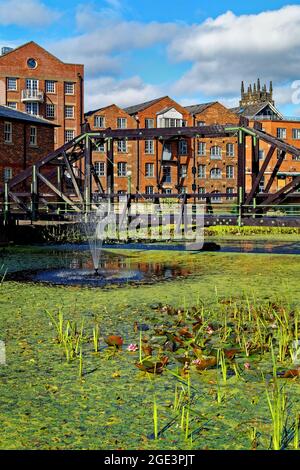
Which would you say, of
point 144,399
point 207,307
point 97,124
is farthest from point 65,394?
point 97,124

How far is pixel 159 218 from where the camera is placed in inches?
914

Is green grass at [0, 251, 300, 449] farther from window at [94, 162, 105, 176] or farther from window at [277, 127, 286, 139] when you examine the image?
window at [277, 127, 286, 139]

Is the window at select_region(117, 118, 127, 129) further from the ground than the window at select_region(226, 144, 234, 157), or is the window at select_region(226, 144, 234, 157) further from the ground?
the window at select_region(117, 118, 127, 129)

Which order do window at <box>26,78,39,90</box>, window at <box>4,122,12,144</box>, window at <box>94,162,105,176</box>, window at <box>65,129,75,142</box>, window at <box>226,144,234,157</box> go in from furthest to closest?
window at <box>226,144,234,157</box> < window at <box>65,129,75,142</box> < window at <box>94,162,105,176</box> < window at <box>26,78,39,90</box> < window at <box>4,122,12,144</box>

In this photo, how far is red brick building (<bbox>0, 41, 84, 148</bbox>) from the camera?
52562mm

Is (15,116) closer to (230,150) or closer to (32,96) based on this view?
(32,96)

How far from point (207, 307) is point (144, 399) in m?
3.06

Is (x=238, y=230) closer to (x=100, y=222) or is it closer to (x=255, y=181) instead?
(x=255, y=181)

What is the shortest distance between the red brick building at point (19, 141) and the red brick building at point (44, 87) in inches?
646

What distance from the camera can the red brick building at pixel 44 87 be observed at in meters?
52.6

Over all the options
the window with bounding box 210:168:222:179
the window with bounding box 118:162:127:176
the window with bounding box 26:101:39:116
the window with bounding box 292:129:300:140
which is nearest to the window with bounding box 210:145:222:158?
the window with bounding box 210:168:222:179

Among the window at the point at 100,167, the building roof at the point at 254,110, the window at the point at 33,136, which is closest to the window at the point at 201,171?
the building roof at the point at 254,110

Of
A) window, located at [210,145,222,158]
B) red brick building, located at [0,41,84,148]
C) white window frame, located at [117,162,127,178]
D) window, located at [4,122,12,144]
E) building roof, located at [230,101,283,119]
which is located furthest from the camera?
building roof, located at [230,101,283,119]

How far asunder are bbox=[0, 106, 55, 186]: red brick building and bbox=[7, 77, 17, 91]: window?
57.2ft
